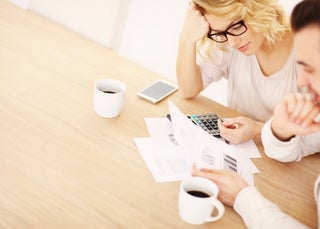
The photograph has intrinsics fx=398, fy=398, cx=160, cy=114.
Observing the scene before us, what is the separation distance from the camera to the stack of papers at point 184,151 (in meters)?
1.02

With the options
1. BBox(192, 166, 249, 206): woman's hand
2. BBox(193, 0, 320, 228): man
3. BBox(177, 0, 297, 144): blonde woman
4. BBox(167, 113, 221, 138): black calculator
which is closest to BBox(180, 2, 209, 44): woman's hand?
BBox(177, 0, 297, 144): blonde woman

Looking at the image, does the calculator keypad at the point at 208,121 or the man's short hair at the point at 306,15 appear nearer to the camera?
the man's short hair at the point at 306,15

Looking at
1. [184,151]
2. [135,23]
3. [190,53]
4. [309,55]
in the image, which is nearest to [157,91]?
[190,53]

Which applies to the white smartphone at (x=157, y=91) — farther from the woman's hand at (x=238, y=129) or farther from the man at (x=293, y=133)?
the man at (x=293, y=133)

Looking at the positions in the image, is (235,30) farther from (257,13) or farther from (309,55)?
(309,55)

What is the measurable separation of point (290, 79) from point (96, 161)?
72 cm

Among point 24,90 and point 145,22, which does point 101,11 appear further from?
point 145,22

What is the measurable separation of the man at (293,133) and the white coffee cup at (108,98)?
0.33m

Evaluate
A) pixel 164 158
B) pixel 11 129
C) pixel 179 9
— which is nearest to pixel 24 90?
pixel 11 129

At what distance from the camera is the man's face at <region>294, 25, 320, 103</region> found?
0.86 metres

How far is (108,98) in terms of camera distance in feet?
3.72

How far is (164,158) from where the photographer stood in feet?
3.44

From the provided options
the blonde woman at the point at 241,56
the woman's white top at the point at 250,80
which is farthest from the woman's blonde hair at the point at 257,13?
the woman's white top at the point at 250,80

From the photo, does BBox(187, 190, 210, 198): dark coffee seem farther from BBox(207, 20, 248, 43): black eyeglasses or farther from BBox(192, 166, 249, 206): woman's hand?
BBox(207, 20, 248, 43): black eyeglasses
